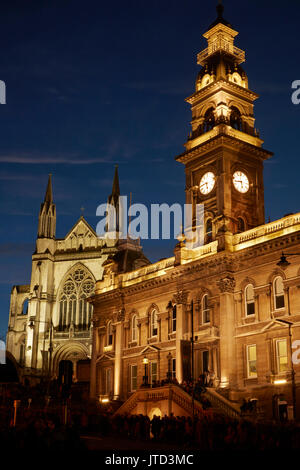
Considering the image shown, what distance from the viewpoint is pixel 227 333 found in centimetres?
4056

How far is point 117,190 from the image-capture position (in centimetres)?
8312

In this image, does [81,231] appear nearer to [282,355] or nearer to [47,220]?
[47,220]

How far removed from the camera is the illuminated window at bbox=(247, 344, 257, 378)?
1553 inches

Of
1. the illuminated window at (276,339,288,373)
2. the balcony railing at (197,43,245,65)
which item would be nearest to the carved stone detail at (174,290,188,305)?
the illuminated window at (276,339,288,373)

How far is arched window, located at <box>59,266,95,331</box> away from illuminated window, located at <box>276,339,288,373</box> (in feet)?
137

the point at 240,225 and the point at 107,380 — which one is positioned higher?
the point at 240,225

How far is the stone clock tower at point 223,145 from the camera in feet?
156

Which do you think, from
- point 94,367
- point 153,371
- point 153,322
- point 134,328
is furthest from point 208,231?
point 94,367

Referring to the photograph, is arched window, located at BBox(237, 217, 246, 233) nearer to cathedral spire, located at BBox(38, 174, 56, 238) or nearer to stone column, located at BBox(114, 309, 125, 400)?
stone column, located at BBox(114, 309, 125, 400)

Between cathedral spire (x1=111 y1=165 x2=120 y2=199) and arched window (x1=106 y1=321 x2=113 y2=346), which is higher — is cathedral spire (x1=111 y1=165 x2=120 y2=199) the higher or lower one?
the higher one

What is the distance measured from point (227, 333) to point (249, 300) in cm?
274

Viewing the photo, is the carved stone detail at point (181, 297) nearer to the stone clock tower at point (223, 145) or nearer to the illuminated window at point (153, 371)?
the stone clock tower at point (223, 145)

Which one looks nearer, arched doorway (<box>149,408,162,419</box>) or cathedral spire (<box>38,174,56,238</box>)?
arched doorway (<box>149,408,162,419</box>)
